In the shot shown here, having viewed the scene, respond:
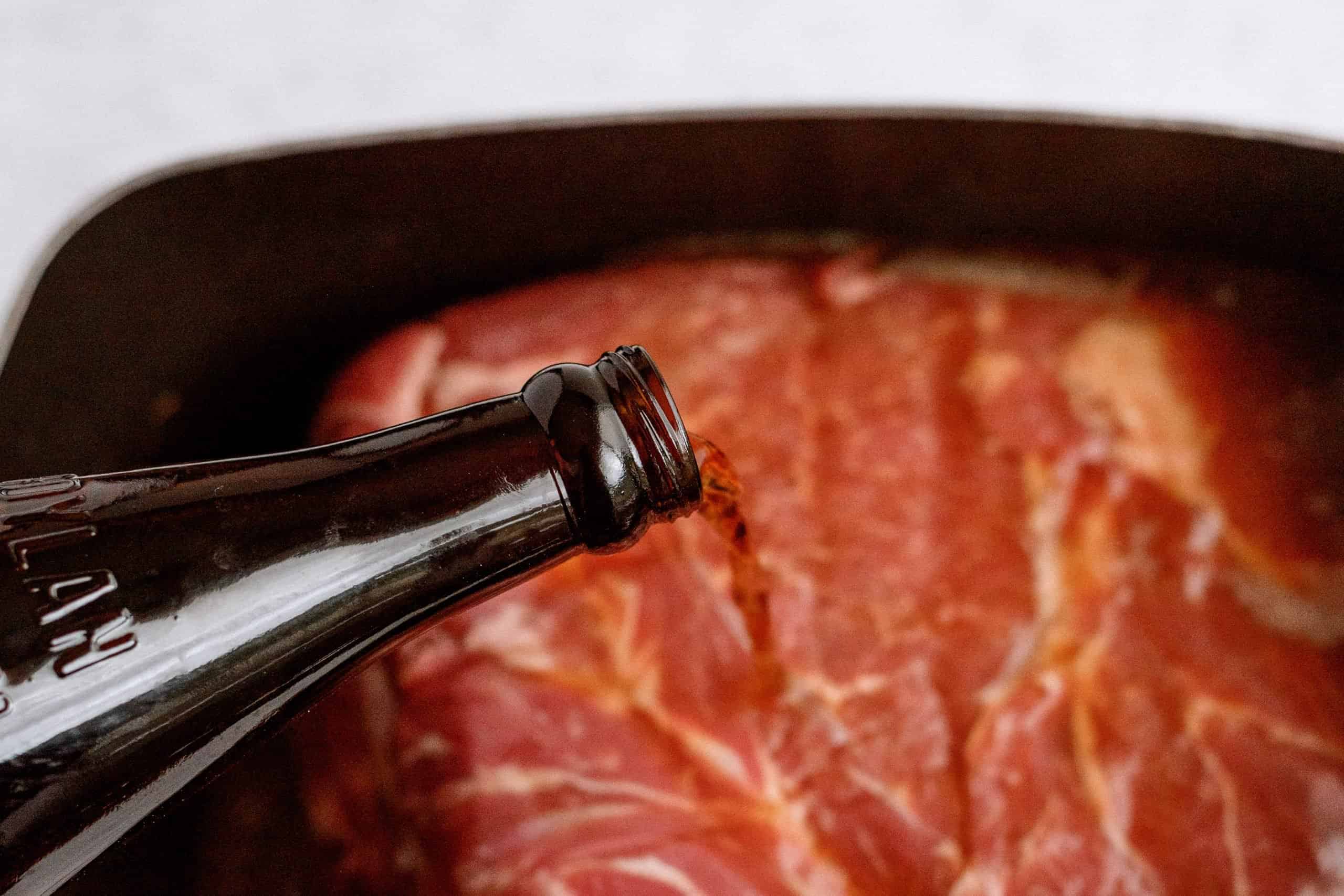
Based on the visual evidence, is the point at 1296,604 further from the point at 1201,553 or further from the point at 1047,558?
the point at 1047,558

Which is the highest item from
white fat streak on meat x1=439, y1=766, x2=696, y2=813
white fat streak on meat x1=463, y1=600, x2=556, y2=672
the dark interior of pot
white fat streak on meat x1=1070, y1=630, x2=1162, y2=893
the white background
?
the white background

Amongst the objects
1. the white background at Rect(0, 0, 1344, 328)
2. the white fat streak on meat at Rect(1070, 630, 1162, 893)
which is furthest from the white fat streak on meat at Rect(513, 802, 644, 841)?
the white background at Rect(0, 0, 1344, 328)

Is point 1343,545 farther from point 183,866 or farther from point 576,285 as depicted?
point 183,866

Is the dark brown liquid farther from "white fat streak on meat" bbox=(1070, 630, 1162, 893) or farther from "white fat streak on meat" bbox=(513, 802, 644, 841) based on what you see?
"white fat streak on meat" bbox=(1070, 630, 1162, 893)

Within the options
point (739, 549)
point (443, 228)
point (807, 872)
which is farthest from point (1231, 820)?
point (443, 228)

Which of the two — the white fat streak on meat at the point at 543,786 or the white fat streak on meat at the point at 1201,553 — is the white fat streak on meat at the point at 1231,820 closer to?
the white fat streak on meat at the point at 1201,553

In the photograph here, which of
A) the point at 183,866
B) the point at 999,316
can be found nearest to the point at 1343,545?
the point at 999,316

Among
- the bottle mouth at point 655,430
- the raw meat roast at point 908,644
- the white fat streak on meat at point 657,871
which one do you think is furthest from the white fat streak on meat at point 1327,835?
the bottle mouth at point 655,430
